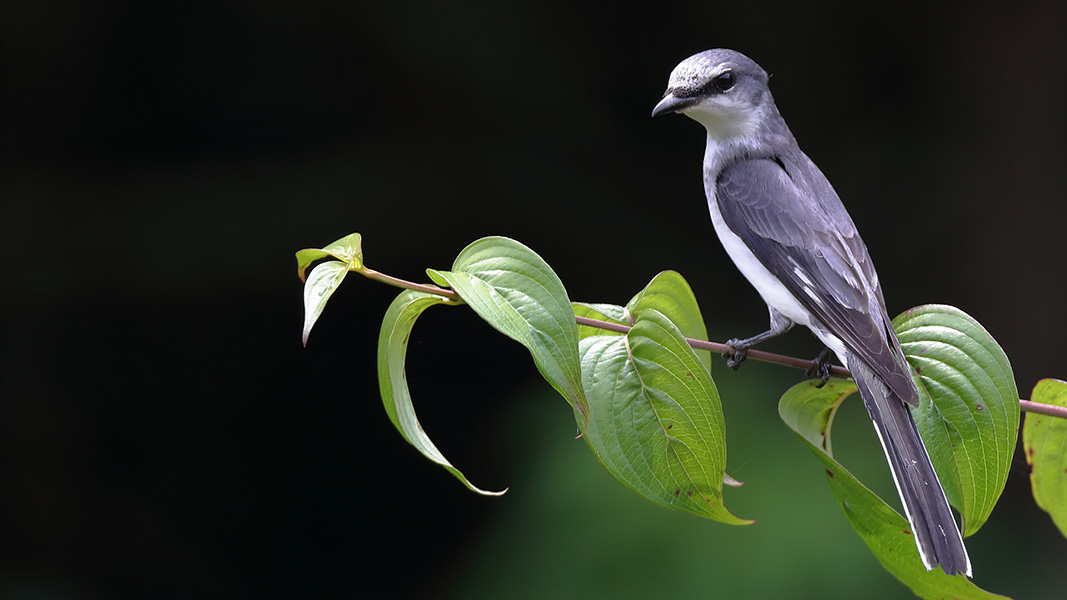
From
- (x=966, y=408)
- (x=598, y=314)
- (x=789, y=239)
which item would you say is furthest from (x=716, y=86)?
(x=966, y=408)

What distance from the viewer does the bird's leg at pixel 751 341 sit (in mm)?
1171

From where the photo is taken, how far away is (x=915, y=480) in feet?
3.30

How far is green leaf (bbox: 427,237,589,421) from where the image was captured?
779 millimetres

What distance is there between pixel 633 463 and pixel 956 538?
373 mm

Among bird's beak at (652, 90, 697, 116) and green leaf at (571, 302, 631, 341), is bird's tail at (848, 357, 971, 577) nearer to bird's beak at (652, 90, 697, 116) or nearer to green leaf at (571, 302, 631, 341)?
green leaf at (571, 302, 631, 341)

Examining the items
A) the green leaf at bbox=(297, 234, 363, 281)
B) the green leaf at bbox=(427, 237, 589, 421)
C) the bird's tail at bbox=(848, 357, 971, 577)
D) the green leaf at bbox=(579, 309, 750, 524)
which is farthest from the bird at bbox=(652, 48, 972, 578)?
the green leaf at bbox=(297, 234, 363, 281)

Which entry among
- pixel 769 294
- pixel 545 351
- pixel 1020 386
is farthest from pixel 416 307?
pixel 1020 386

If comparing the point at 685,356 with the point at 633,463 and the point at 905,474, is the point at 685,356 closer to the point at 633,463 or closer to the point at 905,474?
the point at 633,463

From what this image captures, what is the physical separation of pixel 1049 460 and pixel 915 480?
0.19 meters

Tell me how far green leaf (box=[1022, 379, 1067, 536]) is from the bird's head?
2.23 ft

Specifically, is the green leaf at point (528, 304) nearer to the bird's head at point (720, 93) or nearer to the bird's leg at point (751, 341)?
Answer: the bird's leg at point (751, 341)

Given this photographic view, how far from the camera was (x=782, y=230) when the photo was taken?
4.67 feet

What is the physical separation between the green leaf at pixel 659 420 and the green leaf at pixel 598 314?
115 millimetres

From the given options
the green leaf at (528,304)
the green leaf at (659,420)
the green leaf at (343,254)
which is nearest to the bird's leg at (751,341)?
the green leaf at (659,420)
